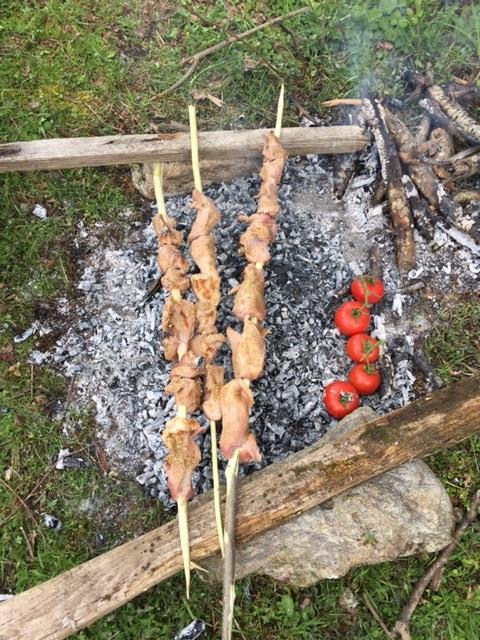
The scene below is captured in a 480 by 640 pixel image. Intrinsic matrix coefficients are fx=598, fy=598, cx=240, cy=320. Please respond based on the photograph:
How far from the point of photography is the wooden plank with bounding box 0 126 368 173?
14.2ft

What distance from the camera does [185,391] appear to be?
3605 mm

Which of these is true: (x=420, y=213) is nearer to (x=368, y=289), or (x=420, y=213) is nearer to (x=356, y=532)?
(x=368, y=289)

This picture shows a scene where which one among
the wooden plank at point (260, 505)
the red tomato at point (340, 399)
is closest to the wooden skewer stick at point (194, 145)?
the red tomato at point (340, 399)

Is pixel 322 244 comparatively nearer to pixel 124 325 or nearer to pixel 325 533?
pixel 124 325

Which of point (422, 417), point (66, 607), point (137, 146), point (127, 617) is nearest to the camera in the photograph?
point (66, 607)

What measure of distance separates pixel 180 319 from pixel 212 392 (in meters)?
0.50

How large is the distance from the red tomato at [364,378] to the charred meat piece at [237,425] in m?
1.01

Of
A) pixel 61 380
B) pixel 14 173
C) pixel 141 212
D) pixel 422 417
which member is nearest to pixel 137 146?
pixel 141 212

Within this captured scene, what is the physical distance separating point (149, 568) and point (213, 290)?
1.69 meters

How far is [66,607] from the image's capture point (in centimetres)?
322

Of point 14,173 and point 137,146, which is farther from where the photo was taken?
point 14,173

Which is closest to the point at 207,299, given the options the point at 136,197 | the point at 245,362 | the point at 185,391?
the point at 245,362

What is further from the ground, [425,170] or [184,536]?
[425,170]

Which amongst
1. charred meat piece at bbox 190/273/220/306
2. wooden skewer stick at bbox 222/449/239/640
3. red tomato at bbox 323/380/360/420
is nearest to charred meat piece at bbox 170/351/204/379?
charred meat piece at bbox 190/273/220/306
